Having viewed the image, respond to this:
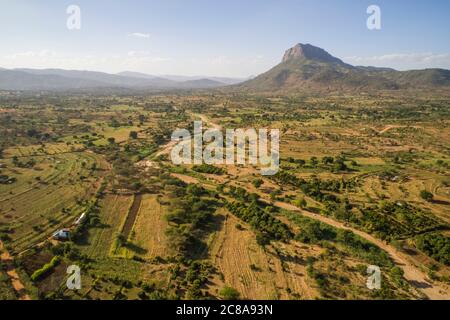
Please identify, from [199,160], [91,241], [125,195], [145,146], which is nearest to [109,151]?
[145,146]

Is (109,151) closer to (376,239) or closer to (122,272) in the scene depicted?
(122,272)

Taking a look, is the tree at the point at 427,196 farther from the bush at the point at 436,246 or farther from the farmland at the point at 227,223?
the bush at the point at 436,246

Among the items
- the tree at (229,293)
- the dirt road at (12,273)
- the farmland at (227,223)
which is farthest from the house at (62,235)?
the tree at (229,293)

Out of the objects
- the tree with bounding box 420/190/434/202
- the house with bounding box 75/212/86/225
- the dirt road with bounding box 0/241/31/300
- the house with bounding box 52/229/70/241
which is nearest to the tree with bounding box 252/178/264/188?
the tree with bounding box 420/190/434/202

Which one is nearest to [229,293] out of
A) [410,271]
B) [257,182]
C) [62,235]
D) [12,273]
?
[410,271]

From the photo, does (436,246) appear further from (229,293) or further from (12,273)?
(12,273)

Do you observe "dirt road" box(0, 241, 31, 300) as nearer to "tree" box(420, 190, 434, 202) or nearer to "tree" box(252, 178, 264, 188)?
"tree" box(252, 178, 264, 188)
